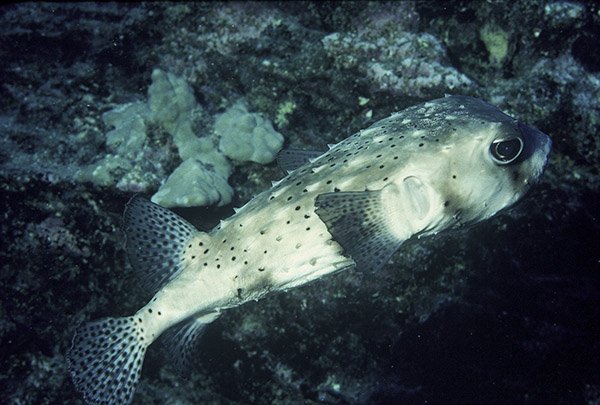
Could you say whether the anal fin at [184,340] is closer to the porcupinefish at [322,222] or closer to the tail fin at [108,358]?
the porcupinefish at [322,222]

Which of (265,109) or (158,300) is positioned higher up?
(265,109)

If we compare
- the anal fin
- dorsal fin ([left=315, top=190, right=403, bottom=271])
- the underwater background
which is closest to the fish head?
dorsal fin ([left=315, top=190, right=403, bottom=271])

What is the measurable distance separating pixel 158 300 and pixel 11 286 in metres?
2.90

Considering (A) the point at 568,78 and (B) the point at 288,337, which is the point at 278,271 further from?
(A) the point at 568,78

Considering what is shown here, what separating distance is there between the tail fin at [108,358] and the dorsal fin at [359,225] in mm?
2476

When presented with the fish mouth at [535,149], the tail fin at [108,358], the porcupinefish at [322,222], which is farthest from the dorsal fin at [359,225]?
the tail fin at [108,358]

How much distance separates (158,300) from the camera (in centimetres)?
339

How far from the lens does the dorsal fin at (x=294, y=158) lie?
3945 mm

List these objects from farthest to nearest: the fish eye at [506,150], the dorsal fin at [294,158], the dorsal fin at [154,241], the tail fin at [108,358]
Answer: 1. the dorsal fin at [294,158]
2. the dorsal fin at [154,241]
3. the tail fin at [108,358]
4. the fish eye at [506,150]

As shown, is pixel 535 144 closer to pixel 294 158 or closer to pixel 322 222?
pixel 322 222

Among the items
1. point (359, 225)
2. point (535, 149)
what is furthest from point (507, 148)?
point (359, 225)

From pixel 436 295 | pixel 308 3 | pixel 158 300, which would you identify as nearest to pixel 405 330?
pixel 436 295

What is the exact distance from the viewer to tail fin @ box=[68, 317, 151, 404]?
3400 millimetres

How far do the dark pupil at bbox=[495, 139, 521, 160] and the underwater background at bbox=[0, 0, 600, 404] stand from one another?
1588mm
